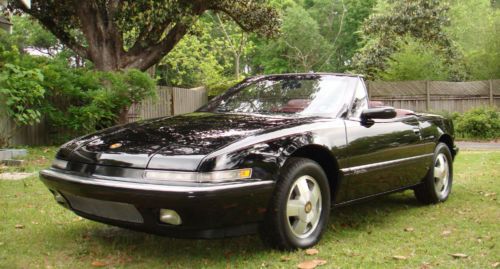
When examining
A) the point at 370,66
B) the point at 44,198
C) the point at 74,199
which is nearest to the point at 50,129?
the point at 44,198

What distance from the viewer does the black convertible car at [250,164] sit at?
3.28 m

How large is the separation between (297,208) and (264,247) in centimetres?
42

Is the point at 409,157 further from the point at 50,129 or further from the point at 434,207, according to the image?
the point at 50,129

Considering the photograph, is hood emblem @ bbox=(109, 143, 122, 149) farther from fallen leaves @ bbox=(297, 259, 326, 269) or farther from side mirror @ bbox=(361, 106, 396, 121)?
side mirror @ bbox=(361, 106, 396, 121)

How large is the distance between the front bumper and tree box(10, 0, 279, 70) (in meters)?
10.5

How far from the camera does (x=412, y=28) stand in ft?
79.2

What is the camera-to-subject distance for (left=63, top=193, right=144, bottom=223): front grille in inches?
132

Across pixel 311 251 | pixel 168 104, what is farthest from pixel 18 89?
pixel 168 104

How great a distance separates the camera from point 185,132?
149 inches

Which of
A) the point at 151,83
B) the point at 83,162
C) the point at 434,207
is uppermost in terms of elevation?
the point at 151,83

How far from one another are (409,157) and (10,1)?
12.5 meters

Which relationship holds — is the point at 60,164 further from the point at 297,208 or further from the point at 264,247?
the point at 297,208

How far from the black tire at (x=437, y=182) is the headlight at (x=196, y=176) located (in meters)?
3.06

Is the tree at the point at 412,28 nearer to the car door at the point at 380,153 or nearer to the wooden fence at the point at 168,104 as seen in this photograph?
the wooden fence at the point at 168,104
